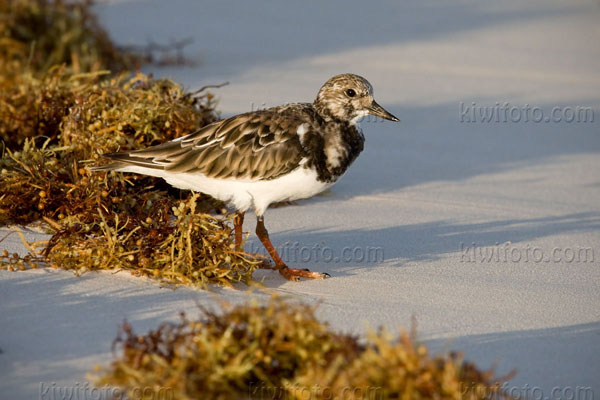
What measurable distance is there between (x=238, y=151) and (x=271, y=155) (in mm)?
238

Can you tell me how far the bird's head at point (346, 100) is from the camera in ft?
15.5

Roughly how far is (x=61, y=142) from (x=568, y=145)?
495 centimetres

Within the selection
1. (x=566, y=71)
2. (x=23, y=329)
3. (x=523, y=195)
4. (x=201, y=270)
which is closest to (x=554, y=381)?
(x=201, y=270)

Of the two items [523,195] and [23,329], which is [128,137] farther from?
[523,195]

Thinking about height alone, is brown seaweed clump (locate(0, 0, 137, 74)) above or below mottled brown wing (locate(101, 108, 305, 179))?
above

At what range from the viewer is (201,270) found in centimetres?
407

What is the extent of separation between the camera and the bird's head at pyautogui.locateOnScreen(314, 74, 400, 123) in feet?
15.5

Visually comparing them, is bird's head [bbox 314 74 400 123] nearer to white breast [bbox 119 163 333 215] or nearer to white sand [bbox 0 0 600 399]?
white breast [bbox 119 163 333 215]
